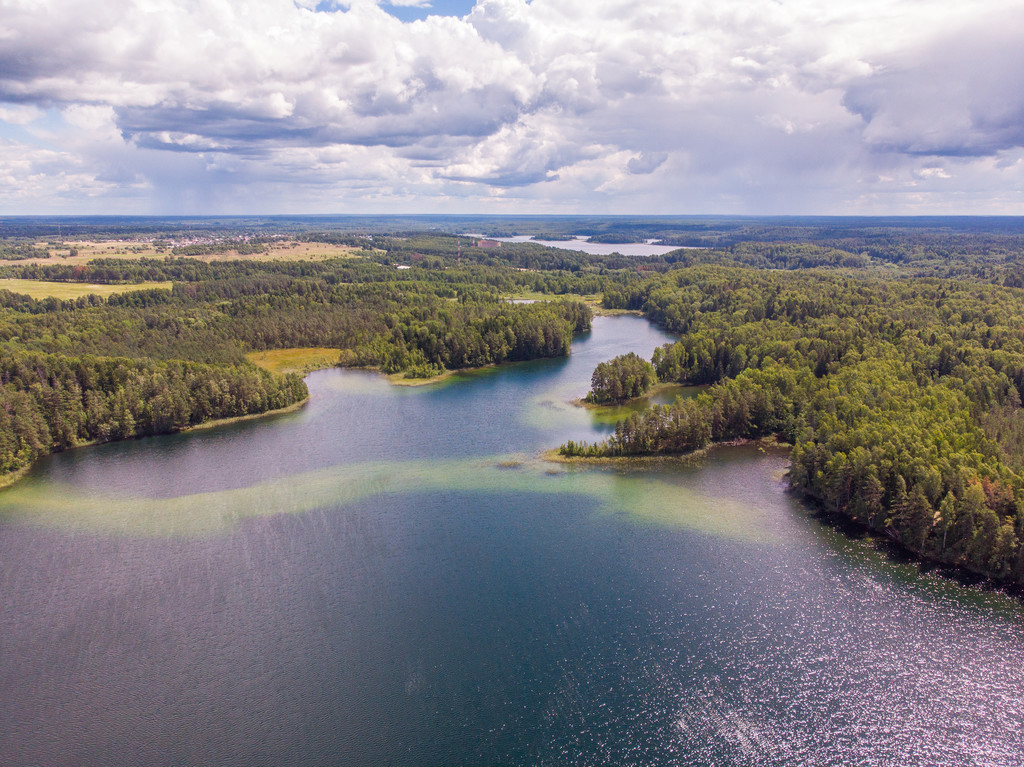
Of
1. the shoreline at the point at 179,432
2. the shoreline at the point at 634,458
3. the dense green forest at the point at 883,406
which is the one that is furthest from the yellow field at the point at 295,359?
the dense green forest at the point at 883,406

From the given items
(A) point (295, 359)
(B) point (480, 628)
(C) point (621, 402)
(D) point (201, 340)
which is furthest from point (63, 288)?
(B) point (480, 628)

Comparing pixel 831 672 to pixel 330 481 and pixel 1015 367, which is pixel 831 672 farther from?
pixel 1015 367

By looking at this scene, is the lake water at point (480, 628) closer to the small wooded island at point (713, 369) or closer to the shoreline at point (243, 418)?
the small wooded island at point (713, 369)

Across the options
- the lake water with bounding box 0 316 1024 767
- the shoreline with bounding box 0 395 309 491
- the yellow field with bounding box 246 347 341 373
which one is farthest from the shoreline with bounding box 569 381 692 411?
the yellow field with bounding box 246 347 341 373

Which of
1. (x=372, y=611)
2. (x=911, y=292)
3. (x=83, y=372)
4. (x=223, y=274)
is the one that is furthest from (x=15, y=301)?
(x=911, y=292)

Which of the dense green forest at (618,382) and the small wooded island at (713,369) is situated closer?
the small wooded island at (713,369)

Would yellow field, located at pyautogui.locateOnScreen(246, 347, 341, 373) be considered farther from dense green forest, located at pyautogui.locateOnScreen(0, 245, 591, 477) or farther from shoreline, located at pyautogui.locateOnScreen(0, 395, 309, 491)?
shoreline, located at pyautogui.locateOnScreen(0, 395, 309, 491)
